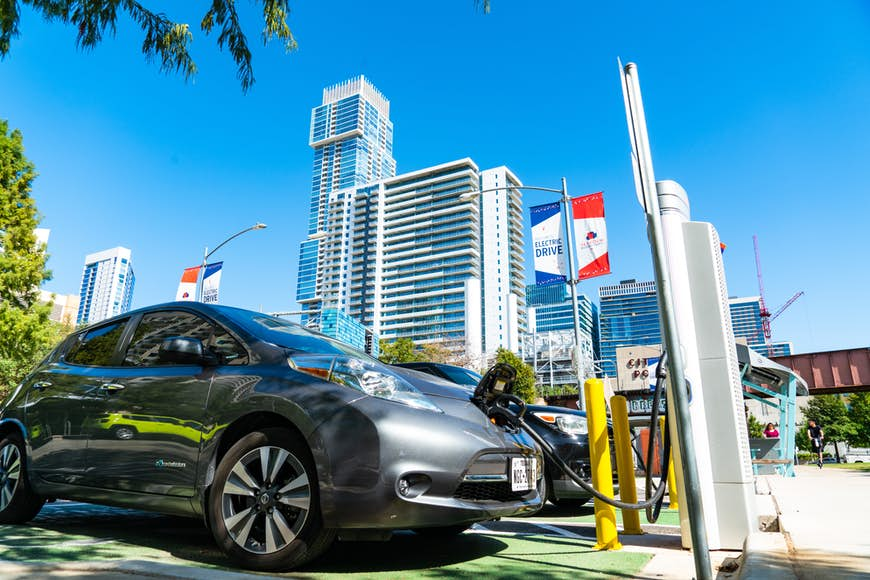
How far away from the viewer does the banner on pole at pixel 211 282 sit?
1883 centimetres

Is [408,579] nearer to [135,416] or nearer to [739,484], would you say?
[135,416]

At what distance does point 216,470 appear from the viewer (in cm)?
305

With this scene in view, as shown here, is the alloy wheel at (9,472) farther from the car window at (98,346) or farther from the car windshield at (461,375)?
the car windshield at (461,375)

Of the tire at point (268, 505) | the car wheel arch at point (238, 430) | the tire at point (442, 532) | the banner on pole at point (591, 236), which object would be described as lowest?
the tire at point (442, 532)

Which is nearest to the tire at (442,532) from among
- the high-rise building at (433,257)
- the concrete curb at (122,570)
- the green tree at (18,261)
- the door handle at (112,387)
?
the concrete curb at (122,570)

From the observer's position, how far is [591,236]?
1398 cm

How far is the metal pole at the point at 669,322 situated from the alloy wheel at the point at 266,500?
5.96 feet

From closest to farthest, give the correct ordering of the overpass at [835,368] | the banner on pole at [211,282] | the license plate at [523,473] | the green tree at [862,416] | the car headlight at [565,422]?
the license plate at [523,473], the car headlight at [565,422], the banner on pole at [211,282], the overpass at [835,368], the green tree at [862,416]

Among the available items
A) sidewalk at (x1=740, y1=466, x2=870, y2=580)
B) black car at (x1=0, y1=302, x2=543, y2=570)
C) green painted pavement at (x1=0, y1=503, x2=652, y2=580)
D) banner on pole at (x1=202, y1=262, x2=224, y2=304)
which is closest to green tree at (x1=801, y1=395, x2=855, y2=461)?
banner on pole at (x1=202, y1=262, x2=224, y2=304)

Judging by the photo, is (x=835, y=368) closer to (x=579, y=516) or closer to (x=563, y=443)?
(x=579, y=516)

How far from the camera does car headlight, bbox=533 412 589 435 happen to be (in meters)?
5.64

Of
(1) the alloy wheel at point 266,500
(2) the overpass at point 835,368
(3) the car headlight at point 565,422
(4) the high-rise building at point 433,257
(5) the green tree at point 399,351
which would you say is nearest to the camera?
(1) the alloy wheel at point 266,500

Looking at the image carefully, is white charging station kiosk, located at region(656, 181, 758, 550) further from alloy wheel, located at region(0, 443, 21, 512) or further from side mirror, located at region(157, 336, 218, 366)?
alloy wheel, located at region(0, 443, 21, 512)

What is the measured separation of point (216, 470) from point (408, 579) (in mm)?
1241
